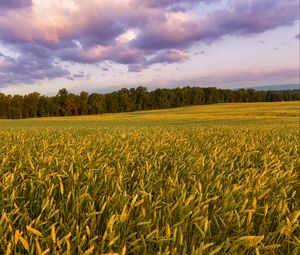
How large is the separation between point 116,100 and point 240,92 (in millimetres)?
75058

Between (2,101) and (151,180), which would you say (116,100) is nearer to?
(2,101)

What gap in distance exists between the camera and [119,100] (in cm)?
13312

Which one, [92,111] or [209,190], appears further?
[92,111]

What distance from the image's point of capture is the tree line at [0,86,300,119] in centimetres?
12035

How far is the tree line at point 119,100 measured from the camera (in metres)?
120

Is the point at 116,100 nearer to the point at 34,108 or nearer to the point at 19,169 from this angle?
the point at 34,108

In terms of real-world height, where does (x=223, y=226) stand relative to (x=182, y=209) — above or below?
below

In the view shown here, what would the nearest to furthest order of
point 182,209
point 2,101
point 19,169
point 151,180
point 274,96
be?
point 182,209
point 151,180
point 19,169
point 2,101
point 274,96

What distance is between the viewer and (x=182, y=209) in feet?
7.71

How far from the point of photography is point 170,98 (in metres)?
145

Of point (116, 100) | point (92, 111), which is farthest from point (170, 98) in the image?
point (92, 111)

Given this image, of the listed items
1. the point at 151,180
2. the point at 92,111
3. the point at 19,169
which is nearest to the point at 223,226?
the point at 151,180

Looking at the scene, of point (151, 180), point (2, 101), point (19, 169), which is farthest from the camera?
point (2, 101)

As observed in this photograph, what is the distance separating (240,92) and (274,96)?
1871cm
